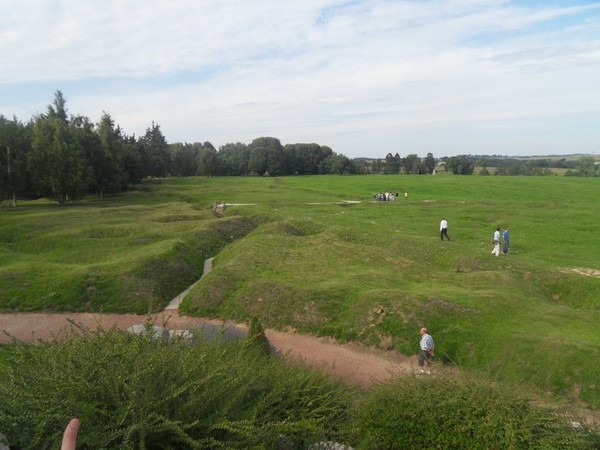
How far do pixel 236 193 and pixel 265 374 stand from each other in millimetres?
74711

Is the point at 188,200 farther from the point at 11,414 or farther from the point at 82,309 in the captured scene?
the point at 11,414

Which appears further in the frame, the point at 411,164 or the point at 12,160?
the point at 411,164

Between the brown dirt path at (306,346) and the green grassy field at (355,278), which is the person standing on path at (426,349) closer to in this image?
the brown dirt path at (306,346)

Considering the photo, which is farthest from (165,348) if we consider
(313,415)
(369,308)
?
(369,308)

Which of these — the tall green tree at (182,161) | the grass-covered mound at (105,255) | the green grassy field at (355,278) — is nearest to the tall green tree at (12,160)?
the grass-covered mound at (105,255)

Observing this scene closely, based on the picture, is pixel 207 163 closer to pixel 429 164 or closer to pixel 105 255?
pixel 429 164

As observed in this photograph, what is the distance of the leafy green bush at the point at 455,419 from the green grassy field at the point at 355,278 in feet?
15.9

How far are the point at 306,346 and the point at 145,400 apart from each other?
13870 mm

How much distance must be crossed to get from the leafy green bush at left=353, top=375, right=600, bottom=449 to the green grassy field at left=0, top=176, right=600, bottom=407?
4.84 m

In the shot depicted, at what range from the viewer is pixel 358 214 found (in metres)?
58.8

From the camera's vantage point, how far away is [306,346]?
21750mm

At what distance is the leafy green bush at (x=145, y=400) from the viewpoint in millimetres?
8117

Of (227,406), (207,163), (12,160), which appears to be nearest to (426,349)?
(227,406)

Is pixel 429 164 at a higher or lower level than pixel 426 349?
higher
